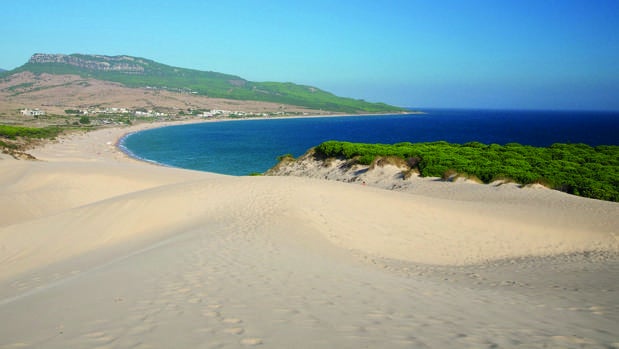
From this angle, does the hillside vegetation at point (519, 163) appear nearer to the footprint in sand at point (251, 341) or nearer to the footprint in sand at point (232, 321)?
the footprint in sand at point (232, 321)

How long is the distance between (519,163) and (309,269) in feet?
74.2

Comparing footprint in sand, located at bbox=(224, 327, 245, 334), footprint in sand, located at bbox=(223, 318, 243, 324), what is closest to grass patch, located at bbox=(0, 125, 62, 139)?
footprint in sand, located at bbox=(223, 318, 243, 324)

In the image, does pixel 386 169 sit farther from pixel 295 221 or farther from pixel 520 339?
pixel 520 339

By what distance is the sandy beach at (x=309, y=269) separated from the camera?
4867mm

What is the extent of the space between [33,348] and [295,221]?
9061 millimetres

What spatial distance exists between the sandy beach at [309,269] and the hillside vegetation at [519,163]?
5.82 ft

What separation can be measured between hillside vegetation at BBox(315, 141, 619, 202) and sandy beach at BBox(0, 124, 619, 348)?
177 centimetres

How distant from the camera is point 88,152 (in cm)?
6556

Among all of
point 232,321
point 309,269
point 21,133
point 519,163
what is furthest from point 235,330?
point 21,133

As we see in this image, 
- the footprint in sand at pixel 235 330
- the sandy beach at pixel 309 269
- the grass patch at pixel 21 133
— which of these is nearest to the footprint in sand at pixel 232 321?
the sandy beach at pixel 309 269

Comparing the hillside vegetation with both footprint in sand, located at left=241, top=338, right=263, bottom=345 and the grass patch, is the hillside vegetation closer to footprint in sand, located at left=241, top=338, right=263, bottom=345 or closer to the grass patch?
footprint in sand, located at left=241, top=338, right=263, bottom=345

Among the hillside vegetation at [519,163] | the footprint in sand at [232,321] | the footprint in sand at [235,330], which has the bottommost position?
the footprint in sand at [232,321]

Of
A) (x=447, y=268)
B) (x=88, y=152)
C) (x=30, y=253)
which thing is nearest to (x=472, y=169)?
(x=447, y=268)

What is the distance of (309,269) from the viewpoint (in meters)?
8.42
